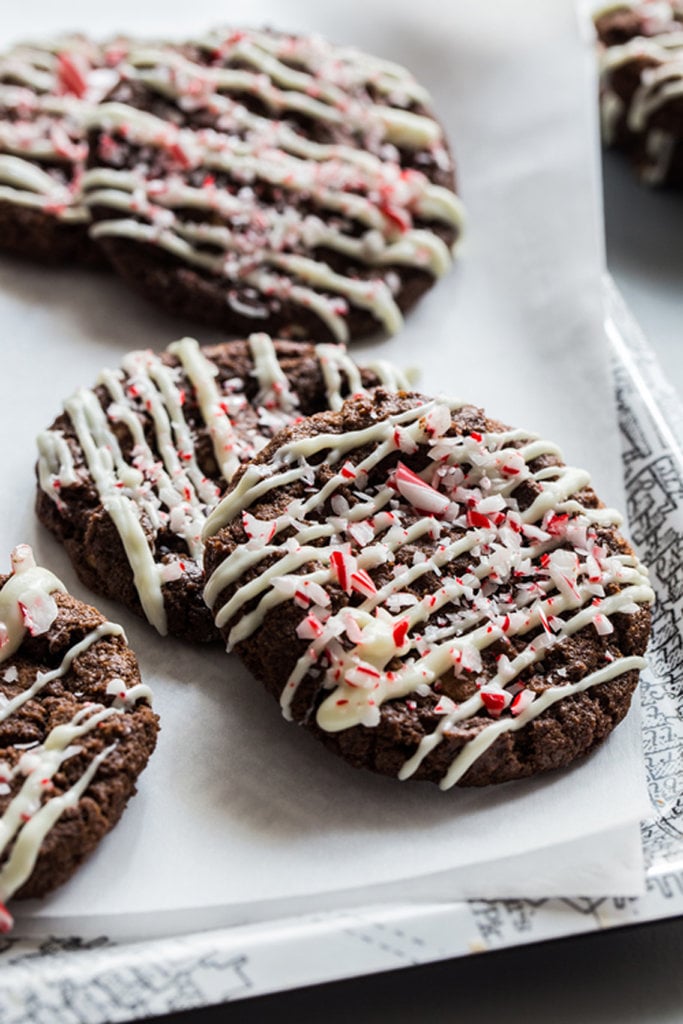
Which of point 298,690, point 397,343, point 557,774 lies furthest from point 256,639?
point 397,343

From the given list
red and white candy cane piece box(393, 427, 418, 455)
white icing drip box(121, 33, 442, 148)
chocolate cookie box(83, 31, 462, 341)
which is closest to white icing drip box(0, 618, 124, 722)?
red and white candy cane piece box(393, 427, 418, 455)

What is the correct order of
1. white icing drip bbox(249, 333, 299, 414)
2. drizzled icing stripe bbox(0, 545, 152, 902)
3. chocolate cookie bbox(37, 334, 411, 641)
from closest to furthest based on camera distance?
drizzled icing stripe bbox(0, 545, 152, 902)
chocolate cookie bbox(37, 334, 411, 641)
white icing drip bbox(249, 333, 299, 414)

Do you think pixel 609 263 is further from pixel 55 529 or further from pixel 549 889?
pixel 549 889

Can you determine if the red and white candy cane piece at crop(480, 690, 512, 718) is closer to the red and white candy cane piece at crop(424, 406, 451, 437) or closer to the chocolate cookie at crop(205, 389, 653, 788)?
the chocolate cookie at crop(205, 389, 653, 788)

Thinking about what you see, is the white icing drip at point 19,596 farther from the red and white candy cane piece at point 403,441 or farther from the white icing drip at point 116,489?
the red and white candy cane piece at point 403,441

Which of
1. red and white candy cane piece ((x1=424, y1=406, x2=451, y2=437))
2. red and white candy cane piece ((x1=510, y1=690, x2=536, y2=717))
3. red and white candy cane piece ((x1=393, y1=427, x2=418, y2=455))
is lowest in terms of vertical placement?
red and white candy cane piece ((x1=510, y1=690, x2=536, y2=717))

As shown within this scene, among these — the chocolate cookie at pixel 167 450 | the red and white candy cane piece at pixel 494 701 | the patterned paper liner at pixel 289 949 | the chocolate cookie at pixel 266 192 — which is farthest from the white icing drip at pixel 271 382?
the patterned paper liner at pixel 289 949

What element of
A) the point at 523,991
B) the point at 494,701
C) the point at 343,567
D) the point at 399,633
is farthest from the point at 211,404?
the point at 523,991
